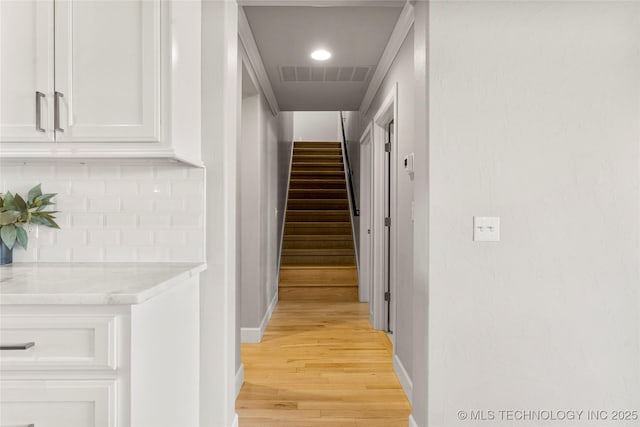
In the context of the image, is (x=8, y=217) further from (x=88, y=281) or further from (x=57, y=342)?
(x=57, y=342)

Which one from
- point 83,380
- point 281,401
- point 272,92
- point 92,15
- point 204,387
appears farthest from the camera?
point 272,92

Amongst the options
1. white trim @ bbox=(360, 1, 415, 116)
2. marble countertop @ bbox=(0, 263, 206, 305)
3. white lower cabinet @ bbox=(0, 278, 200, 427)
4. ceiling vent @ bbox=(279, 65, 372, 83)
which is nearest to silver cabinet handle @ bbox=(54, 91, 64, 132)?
marble countertop @ bbox=(0, 263, 206, 305)

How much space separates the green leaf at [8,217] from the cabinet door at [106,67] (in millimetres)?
396

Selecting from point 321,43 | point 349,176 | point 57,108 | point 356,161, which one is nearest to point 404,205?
point 321,43

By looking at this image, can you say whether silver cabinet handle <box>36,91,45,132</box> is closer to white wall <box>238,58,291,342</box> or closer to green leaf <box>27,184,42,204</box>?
green leaf <box>27,184,42,204</box>

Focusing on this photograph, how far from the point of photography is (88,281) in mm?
1342

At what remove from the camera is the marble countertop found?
1.13m

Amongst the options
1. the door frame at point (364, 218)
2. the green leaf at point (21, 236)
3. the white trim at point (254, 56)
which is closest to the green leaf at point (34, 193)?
the green leaf at point (21, 236)
